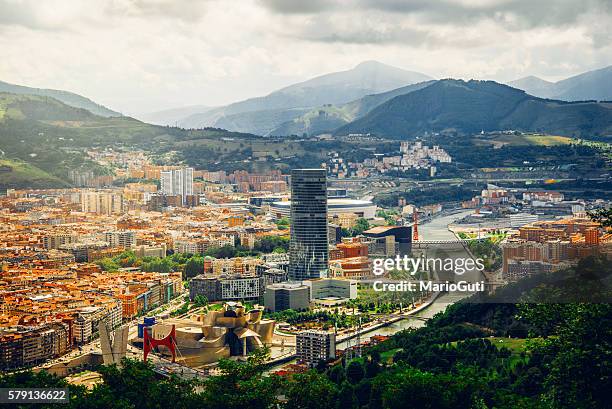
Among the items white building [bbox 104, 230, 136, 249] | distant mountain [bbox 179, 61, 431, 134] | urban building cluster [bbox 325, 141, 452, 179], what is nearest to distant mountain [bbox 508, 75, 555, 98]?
distant mountain [bbox 179, 61, 431, 134]

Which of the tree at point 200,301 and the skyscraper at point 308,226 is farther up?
the skyscraper at point 308,226

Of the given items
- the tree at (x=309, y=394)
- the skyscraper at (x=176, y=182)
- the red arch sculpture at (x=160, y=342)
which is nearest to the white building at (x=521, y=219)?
the red arch sculpture at (x=160, y=342)

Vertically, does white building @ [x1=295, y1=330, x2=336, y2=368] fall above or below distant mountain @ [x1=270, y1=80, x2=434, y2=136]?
below

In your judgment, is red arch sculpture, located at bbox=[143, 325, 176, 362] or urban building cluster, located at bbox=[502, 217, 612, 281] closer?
urban building cluster, located at bbox=[502, 217, 612, 281]

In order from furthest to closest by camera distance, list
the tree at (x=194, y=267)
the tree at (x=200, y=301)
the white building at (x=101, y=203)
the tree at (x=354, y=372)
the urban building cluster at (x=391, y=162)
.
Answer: the urban building cluster at (x=391, y=162)
the white building at (x=101, y=203)
the tree at (x=194, y=267)
the tree at (x=200, y=301)
the tree at (x=354, y=372)

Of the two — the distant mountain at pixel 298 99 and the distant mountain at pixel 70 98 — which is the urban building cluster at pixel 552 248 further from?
the distant mountain at pixel 298 99

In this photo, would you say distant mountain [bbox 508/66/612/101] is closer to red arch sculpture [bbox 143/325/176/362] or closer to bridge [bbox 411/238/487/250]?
bridge [bbox 411/238/487/250]

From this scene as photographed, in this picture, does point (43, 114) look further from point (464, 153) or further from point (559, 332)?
point (559, 332)
